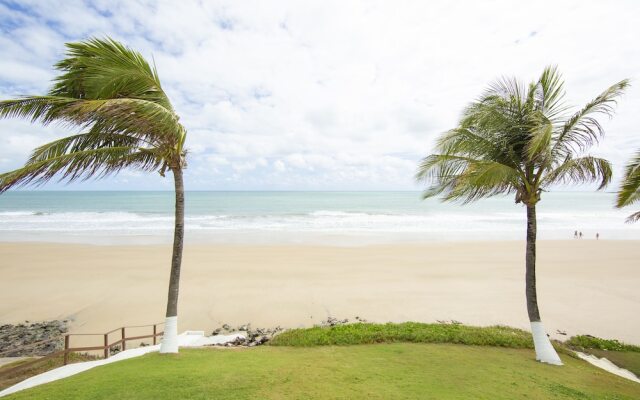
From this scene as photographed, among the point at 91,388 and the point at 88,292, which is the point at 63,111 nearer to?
the point at 91,388

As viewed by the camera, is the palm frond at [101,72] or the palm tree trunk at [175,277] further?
the palm tree trunk at [175,277]

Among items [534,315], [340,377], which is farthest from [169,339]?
[534,315]

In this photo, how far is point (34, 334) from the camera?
10.8 metres

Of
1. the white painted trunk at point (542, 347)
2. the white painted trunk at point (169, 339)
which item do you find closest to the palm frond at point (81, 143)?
the white painted trunk at point (169, 339)

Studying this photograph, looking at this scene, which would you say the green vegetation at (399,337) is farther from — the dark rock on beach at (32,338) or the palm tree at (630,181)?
the dark rock on beach at (32,338)

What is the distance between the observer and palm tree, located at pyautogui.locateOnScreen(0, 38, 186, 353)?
5152 mm

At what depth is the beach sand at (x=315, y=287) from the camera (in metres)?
12.4

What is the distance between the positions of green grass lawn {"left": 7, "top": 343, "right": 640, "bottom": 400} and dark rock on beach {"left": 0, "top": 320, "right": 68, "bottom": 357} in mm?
5612

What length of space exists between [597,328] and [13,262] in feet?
101

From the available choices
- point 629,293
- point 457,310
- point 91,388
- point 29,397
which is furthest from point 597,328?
point 29,397

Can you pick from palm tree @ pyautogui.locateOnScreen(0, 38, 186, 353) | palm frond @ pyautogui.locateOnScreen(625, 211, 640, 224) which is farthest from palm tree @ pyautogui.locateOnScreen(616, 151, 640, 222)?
palm tree @ pyautogui.locateOnScreen(0, 38, 186, 353)

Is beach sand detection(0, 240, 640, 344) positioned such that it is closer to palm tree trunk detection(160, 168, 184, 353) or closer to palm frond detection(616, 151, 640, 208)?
palm tree trunk detection(160, 168, 184, 353)

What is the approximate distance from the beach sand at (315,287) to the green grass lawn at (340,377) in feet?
17.6

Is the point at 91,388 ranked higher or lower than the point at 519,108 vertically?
lower
